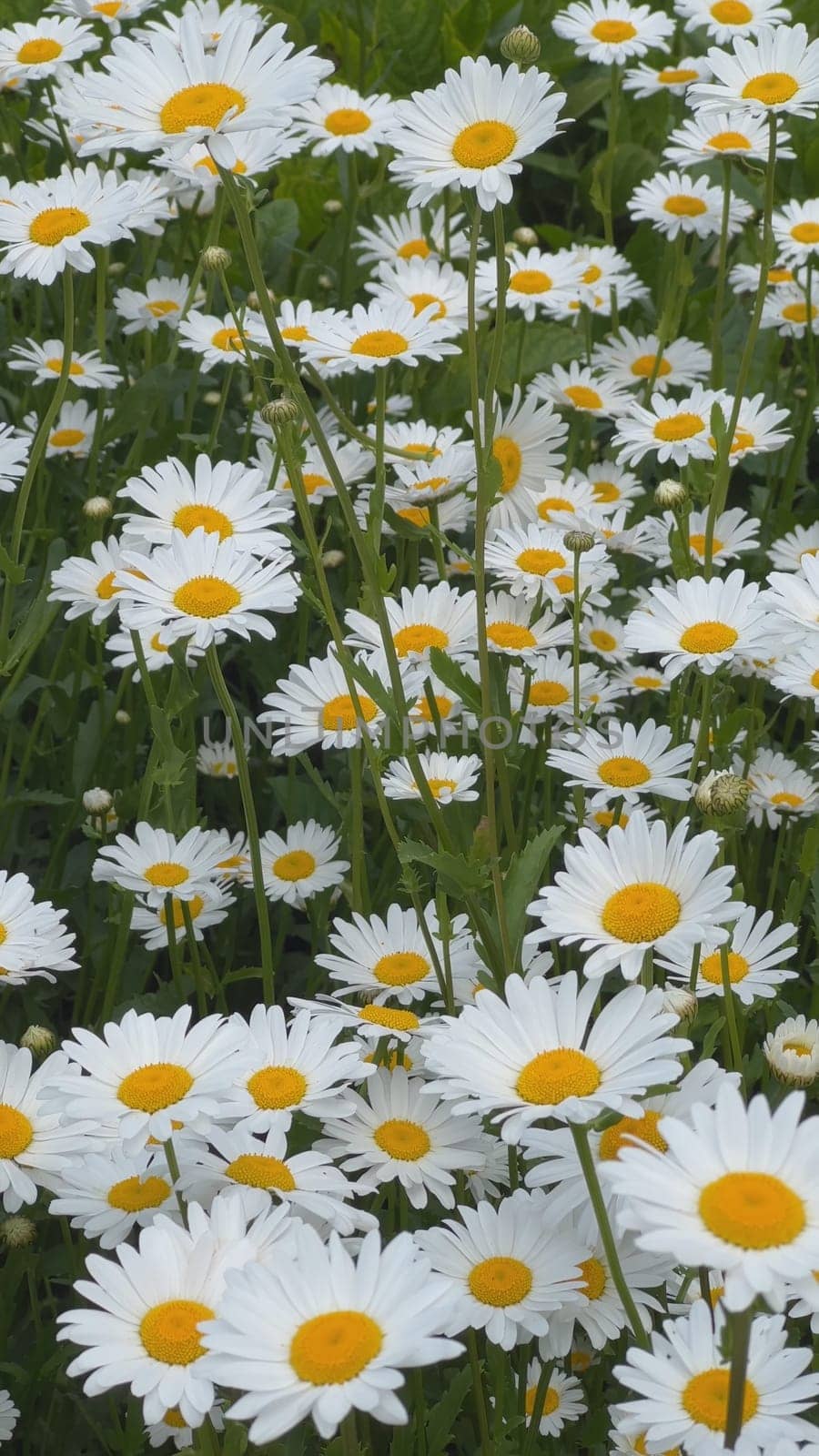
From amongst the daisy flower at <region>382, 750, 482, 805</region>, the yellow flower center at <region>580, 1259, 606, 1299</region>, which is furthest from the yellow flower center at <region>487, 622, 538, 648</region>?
the yellow flower center at <region>580, 1259, 606, 1299</region>

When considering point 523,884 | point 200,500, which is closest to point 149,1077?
point 523,884

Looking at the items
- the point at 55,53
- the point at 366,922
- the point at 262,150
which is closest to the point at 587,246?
the point at 55,53

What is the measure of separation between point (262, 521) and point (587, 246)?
217cm

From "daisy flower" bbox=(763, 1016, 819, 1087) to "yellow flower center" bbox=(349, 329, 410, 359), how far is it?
4.35 ft

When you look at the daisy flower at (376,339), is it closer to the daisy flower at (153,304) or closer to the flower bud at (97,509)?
the flower bud at (97,509)

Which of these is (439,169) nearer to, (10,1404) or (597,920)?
(597,920)

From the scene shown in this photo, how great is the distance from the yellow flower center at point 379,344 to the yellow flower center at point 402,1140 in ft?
4.38

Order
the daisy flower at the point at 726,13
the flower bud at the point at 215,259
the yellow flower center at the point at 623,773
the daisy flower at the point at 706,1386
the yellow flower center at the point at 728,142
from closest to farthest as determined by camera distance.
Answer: the daisy flower at the point at 706,1386, the yellow flower center at the point at 623,773, the flower bud at the point at 215,259, the yellow flower center at the point at 728,142, the daisy flower at the point at 726,13

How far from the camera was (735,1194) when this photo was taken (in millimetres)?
1509

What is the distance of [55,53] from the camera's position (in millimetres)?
3984

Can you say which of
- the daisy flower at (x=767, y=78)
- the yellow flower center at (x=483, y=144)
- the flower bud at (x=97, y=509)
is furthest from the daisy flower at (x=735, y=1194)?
the flower bud at (x=97, y=509)

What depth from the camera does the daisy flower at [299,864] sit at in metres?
3.14

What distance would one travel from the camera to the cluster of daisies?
68.3 inches

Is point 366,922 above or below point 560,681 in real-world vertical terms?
below
